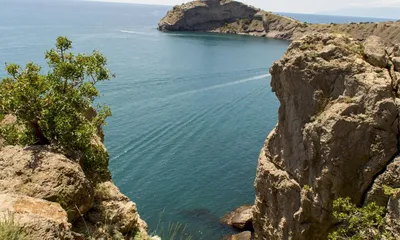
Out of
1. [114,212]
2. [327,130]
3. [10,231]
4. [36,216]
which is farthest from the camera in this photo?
[327,130]

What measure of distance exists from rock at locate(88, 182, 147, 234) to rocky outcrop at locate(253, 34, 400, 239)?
46.3 ft

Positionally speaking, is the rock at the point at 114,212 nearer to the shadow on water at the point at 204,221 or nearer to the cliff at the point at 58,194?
the cliff at the point at 58,194

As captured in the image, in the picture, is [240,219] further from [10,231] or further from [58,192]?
[10,231]

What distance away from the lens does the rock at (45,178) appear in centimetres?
1636

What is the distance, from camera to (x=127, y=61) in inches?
4518

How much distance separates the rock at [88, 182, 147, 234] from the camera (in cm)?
1855

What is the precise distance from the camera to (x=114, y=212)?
1928 centimetres

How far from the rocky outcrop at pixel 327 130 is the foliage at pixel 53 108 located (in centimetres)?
1567

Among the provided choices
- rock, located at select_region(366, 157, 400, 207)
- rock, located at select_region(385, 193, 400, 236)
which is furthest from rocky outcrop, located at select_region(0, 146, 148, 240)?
rock, located at select_region(366, 157, 400, 207)

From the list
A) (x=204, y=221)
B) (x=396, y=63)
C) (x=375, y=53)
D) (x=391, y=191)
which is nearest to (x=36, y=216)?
(x=391, y=191)

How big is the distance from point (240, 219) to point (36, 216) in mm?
35823

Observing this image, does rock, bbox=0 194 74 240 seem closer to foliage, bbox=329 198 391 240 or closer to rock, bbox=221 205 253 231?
foliage, bbox=329 198 391 240

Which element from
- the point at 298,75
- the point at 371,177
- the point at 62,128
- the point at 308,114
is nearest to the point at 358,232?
the point at 371,177

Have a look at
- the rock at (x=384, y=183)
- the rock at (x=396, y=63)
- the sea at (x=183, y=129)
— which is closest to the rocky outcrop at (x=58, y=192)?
the rock at (x=384, y=183)
